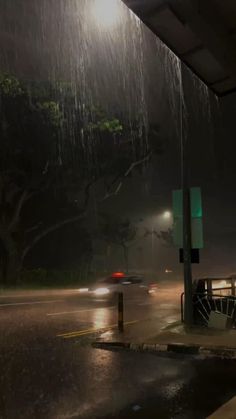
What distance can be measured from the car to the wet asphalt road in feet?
37.9

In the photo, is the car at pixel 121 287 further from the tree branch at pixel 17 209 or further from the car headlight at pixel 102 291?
the tree branch at pixel 17 209

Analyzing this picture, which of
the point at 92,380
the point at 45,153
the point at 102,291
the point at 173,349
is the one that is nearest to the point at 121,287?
the point at 102,291

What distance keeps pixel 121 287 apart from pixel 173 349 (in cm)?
1558

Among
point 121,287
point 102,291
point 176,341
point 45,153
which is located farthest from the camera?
point 45,153

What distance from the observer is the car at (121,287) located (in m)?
26.1

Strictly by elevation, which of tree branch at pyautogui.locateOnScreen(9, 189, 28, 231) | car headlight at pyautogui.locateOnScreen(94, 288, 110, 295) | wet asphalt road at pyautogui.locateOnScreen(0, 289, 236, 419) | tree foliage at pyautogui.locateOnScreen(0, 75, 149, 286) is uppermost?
tree foliage at pyautogui.locateOnScreen(0, 75, 149, 286)

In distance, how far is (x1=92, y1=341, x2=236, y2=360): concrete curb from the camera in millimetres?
10734

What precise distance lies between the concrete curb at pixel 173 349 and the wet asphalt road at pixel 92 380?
1.43 ft

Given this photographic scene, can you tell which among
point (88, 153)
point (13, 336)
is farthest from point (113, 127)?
point (13, 336)

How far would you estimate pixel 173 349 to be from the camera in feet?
37.0

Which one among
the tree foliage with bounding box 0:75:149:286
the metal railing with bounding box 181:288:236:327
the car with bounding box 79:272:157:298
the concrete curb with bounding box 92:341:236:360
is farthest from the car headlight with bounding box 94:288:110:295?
the concrete curb with bounding box 92:341:236:360

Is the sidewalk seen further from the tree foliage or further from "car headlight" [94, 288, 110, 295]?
the tree foliage

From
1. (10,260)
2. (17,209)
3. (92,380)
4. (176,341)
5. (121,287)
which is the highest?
(17,209)

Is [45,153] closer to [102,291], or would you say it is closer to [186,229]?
[102,291]
